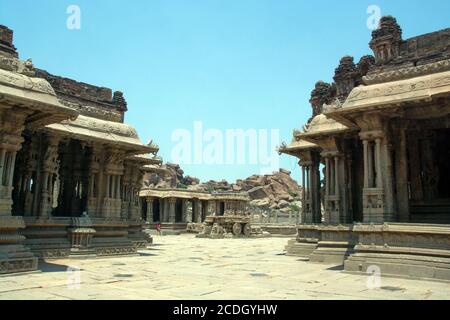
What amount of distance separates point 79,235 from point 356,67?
1604 centimetres

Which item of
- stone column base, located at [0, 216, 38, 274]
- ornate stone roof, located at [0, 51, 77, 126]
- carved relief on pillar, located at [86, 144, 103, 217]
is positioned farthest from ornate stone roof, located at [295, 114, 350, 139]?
stone column base, located at [0, 216, 38, 274]

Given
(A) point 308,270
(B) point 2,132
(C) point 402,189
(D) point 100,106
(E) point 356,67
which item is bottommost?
(A) point 308,270

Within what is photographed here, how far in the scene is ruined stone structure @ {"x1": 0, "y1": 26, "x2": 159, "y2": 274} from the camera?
1170 cm

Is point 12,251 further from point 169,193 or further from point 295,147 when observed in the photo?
point 169,193

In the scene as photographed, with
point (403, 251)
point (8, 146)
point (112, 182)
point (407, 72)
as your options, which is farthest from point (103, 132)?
point (403, 251)

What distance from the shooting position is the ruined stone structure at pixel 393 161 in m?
11.7

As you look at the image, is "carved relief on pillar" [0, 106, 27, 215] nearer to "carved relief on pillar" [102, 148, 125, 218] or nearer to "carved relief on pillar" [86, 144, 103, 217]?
"carved relief on pillar" [86, 144, 103, 217]

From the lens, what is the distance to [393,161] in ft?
46.6

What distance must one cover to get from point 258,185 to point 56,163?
250 ft

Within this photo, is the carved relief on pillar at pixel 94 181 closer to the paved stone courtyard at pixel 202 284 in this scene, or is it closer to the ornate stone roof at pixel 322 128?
the paved stone courtyard at pixel 202 284

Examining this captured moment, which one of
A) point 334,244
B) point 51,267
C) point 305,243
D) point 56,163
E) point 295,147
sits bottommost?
point 51,267

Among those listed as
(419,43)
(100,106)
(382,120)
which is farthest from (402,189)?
(100,106)
